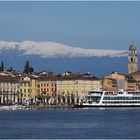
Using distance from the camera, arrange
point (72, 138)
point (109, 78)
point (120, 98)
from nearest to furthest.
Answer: point (72, 138) → point (120, 98) → point (109, 78)

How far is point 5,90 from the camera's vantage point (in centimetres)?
11031

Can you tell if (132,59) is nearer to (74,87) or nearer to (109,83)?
(109,83)

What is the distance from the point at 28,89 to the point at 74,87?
6.94 meters

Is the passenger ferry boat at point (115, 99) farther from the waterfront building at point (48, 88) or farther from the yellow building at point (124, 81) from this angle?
the yellow building at point (124, 81)

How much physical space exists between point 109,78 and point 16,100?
22.0 metres

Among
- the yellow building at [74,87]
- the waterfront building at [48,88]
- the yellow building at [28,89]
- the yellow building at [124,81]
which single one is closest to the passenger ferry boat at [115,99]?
the yellow building at [28,89]

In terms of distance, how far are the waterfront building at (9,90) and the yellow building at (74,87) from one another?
6265 millimetres

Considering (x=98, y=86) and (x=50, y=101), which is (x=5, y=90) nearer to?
(x=50, y=101)

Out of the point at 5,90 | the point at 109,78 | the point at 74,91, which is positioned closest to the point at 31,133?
the point at 5,90

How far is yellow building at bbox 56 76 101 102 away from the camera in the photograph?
11594cm

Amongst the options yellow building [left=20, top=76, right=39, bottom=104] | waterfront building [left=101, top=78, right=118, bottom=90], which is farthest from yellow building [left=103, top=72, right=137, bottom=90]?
yellow building [left=20, top=76, right=39, bottom=104]

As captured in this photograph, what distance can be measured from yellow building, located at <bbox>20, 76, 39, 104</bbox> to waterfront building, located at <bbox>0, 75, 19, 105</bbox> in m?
0.72

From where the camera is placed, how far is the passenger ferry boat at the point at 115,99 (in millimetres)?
100125

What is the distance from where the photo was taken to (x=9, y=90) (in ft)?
363
